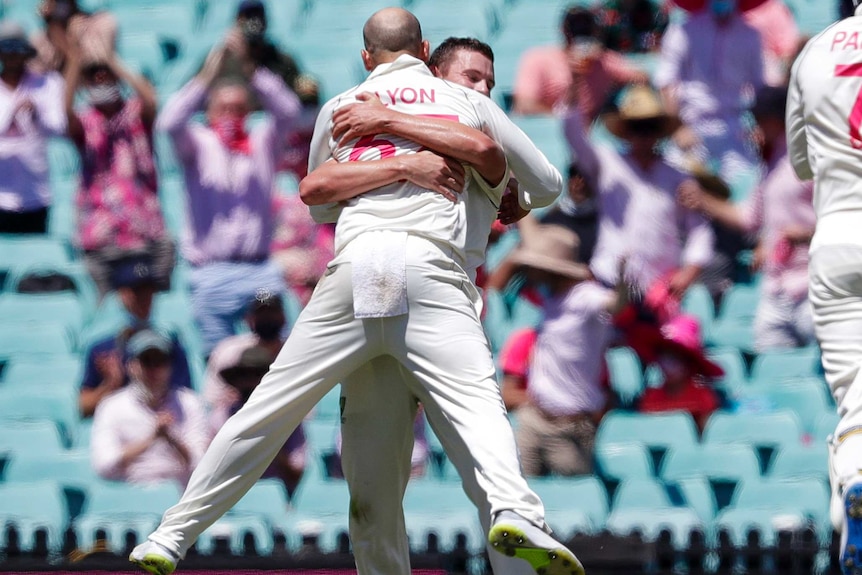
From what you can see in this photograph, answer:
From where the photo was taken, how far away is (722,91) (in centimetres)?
866

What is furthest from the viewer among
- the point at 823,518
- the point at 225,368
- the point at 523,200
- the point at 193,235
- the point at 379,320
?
the point at 193,235

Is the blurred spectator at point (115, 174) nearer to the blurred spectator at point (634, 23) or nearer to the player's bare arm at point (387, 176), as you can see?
the blurred spectator at point (634, 23)

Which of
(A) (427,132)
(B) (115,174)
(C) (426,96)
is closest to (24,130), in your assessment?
(B) (115,174)

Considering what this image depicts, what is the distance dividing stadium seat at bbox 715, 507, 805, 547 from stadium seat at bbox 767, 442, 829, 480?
0.89ft

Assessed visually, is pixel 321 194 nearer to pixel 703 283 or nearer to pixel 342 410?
pixel 342 410

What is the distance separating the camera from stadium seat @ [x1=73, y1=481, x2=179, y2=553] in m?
7.82

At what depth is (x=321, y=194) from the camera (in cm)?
444

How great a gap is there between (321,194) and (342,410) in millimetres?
623

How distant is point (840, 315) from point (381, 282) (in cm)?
140

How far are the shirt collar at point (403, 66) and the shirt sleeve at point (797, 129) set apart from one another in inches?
47.1

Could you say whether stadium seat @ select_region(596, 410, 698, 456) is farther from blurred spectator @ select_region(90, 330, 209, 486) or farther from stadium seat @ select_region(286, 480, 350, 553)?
blurred spectator @ select_region(90, 330, 209, 486)

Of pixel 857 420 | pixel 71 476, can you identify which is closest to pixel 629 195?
pixel 71 476

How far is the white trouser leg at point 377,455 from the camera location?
14.7 ft

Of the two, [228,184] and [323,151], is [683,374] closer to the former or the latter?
[228,184]
